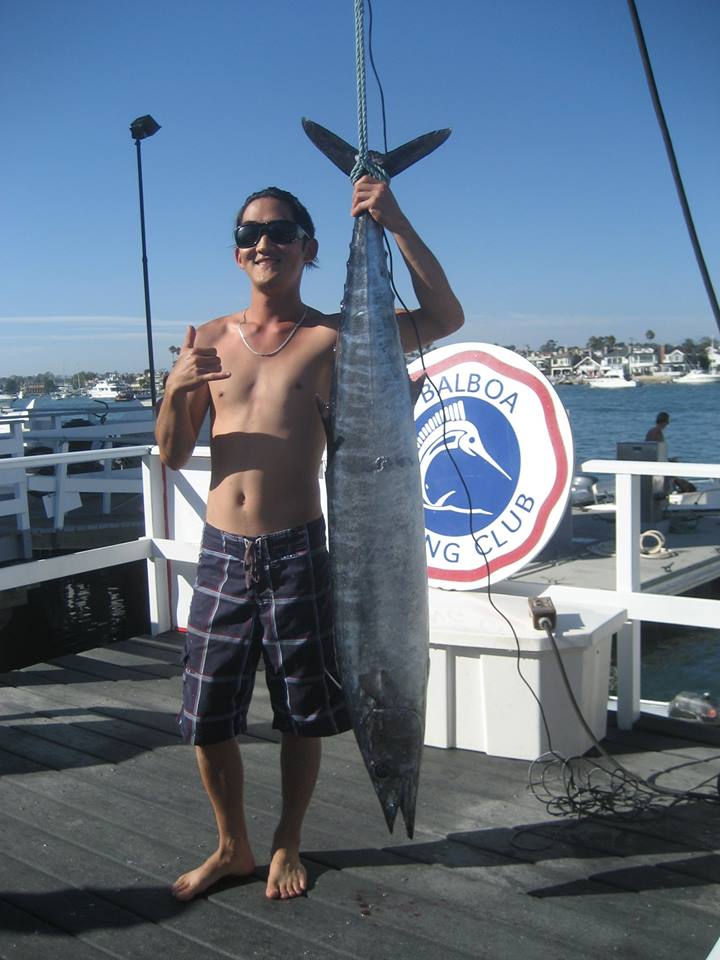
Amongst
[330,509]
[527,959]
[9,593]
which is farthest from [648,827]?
[9,593]

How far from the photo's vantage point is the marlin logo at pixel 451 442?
335 cm

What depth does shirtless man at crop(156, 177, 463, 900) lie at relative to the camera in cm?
210

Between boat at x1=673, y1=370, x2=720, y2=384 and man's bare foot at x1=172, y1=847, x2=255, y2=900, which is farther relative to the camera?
boat at x1=673, y1=370, x2=720, y2=384

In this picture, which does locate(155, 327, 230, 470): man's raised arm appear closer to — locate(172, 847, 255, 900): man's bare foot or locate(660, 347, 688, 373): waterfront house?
locate(172, 847, 255, 900): man's bare foot

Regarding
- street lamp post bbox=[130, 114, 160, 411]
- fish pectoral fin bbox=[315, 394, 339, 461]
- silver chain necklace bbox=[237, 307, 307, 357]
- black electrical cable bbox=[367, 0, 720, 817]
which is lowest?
black electrical cable bbox=[367, 0, 720, 817]

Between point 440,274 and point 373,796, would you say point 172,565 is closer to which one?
point 373,796

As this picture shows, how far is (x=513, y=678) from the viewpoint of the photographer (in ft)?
9.68

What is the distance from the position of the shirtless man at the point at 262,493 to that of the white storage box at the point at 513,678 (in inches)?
37.4

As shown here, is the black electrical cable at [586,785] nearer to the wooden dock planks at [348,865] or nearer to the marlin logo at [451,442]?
the wooden dock planks at [348,865]

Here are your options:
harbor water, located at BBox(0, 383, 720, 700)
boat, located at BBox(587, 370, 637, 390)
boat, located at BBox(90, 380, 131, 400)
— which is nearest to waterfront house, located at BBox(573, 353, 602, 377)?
boat, located at BBox(587, 370, 637, 390)

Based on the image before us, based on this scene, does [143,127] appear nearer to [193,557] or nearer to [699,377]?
[193,557]

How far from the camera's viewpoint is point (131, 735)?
3.36m

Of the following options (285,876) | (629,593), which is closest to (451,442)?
(629,593)

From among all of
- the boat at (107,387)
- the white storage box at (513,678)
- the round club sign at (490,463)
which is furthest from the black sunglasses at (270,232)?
the boat at (107,387)
